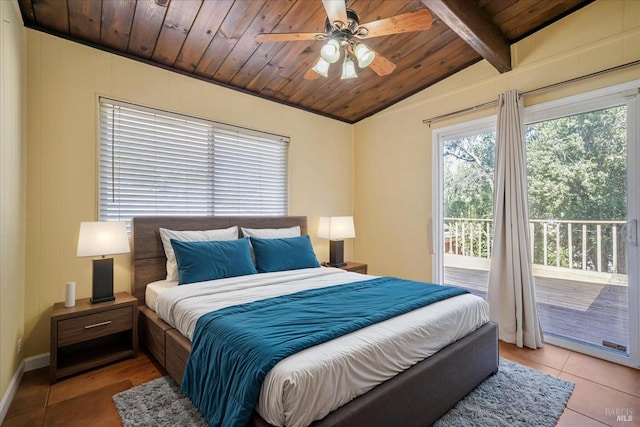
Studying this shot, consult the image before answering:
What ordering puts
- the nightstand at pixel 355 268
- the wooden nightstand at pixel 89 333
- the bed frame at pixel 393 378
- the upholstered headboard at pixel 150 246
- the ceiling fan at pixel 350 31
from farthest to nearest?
the nightstand at pixel 355 268 → the upholstered headboard at pixel 150 246 → the wooden nightstand at pixel 89 333 → the ceiling fan at pixel 350 31 → the bed frame at pixel 393 378

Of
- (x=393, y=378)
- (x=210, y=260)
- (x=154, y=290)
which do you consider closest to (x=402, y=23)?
(x=393, y=378)

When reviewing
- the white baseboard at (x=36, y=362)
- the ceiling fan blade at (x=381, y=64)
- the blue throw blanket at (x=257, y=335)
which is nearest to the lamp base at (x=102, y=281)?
the white baseboard at (x=36, y=362)

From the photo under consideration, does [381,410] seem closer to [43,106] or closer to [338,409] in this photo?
[338,409]

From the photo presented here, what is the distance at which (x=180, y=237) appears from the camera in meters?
2.84

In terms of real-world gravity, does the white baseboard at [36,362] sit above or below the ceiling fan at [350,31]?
below

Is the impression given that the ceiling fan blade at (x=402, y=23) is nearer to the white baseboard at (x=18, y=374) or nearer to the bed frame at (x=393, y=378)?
the bed frame at (x=393, y=378)

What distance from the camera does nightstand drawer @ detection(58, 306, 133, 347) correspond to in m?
2.14

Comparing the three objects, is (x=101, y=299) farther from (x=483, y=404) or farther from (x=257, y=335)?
(x=483, y=404)

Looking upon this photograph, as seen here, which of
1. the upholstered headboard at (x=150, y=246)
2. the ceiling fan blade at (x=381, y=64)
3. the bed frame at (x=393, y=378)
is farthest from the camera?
the upholstered headboard at (x=150, y=246)

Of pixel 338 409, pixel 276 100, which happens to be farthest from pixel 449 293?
pixel 276 100

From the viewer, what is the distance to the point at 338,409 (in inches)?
50.7

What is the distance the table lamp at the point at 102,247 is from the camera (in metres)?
2.28

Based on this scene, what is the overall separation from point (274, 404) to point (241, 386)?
0.18 metres

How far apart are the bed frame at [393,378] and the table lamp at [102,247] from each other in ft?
0.91
